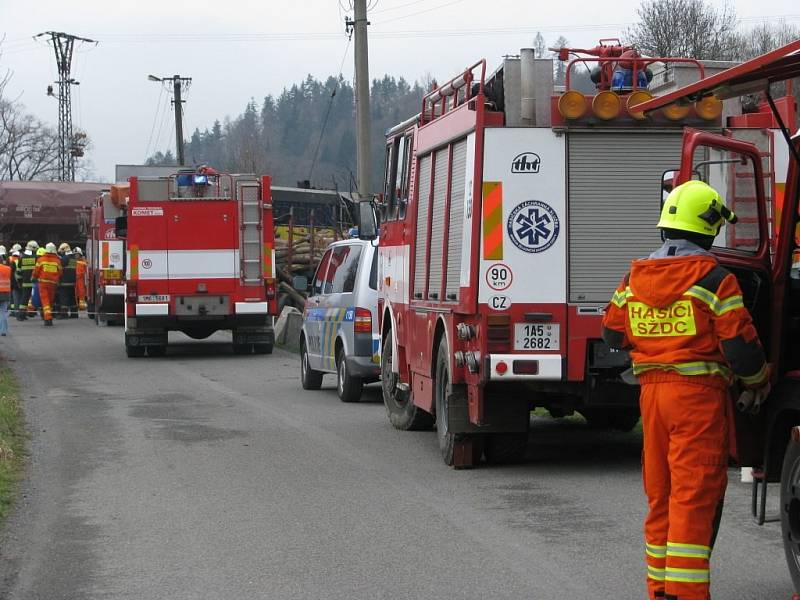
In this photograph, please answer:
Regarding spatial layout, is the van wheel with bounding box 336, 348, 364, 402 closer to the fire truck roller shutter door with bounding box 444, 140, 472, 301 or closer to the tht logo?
the fire truck roller shutter door with bounding box 444, 140, 472, 301

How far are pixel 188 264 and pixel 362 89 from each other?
4617 mm

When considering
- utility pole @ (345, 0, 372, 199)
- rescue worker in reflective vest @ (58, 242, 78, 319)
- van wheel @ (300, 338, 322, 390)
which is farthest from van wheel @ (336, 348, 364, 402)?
rescue worker in reflective vest @ (58, 242, 78, 319)

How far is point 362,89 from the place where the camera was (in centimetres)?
2466

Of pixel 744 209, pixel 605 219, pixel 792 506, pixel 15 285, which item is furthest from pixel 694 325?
pixel 15 285

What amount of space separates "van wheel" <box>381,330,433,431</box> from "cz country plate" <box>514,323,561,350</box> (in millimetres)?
3220

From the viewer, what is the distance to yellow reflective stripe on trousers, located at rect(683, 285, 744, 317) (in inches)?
217

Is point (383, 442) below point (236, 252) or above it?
below

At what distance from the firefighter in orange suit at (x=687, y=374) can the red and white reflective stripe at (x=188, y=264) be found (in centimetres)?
1797

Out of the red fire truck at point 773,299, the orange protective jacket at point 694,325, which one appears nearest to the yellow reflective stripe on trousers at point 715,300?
the orange protective jacket at point 694,325

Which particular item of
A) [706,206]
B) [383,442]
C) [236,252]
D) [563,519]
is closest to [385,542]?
[563,519]

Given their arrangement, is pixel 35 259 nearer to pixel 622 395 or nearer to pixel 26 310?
pixel 26 310

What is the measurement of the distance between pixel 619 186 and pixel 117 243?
2410cm

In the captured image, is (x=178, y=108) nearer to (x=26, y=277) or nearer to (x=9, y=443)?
(x=26, y=277)

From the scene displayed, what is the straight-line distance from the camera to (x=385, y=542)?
7.77m
